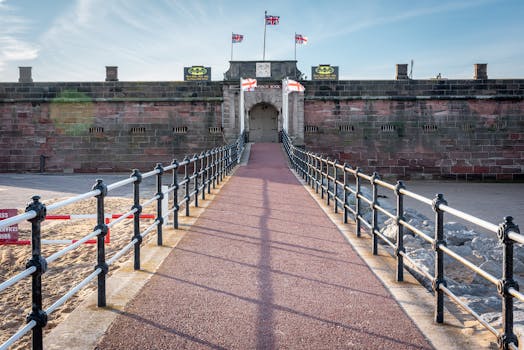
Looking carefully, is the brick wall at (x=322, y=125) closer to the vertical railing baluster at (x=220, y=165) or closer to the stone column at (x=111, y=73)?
the stone column at (x=111, y=73)

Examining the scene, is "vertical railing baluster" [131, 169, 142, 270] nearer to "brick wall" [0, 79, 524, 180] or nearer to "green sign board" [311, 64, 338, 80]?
"brick wall" [0, 79, 524, 180]

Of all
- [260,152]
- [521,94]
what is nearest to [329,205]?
[260,152]

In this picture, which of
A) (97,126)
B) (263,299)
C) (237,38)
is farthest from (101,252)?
(237,38)

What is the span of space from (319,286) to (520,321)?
1.66 meters

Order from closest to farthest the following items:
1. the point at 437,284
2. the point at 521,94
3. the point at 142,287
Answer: the point at 437,284 < the point at 142,287 < the point at 521,94

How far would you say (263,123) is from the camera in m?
26.7

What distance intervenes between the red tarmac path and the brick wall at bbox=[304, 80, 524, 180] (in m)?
16.3

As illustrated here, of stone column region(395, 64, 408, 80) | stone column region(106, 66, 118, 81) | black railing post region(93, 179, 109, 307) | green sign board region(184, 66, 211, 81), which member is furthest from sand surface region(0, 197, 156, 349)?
green sign board region(184, 66, 211, 81)

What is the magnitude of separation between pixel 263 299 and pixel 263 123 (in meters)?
23.0

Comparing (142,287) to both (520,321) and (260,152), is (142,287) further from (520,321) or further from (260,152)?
(260,152)

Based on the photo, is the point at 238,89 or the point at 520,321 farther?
the point at 238,89

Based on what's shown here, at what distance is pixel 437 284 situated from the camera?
3578mm

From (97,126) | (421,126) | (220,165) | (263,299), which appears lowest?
(263,299)

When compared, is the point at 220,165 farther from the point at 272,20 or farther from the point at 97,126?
the point at 272,20
